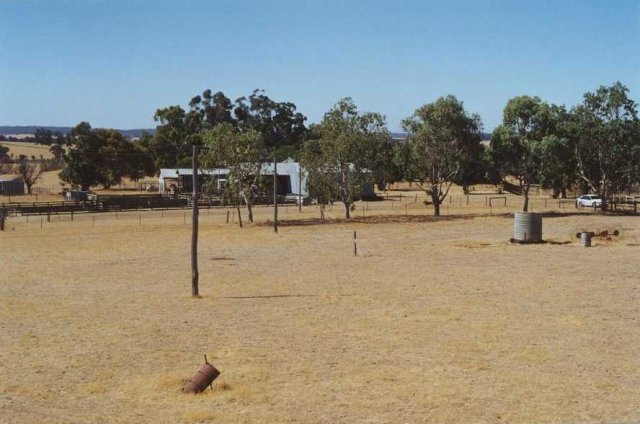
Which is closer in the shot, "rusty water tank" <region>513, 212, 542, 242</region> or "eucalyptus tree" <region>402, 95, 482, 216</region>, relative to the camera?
"rusty water tank" <region>513, 212, 542, 242</region>

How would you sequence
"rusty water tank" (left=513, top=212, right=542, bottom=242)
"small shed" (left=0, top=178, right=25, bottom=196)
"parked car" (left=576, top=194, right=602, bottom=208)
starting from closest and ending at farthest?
"rusty water tank" (left=513, top=212, right=542, bottom=242) → "parked car" (left=576, top=194, right=602, bottom=208) → "small shed" (left=0, top=178, right=25, bottom=196)

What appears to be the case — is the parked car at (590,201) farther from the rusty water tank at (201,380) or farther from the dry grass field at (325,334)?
the rusty water tank at (201,380)

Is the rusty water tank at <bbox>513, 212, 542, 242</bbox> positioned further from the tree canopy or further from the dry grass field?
the tree canopy

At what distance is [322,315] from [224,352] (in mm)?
4212

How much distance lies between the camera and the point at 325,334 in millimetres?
16359

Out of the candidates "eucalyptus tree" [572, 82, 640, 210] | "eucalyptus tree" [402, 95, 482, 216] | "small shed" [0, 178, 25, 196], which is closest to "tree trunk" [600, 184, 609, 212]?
"eucalyptus tree" [572, 82, 640, 210]

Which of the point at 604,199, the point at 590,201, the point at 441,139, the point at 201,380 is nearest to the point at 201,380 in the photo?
the point at 201,380

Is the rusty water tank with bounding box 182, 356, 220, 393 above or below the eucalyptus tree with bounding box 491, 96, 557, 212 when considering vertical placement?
below

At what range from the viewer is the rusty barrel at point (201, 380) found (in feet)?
39.6

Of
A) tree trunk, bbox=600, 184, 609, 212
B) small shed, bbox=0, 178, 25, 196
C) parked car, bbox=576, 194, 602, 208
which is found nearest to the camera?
tree trunk, bbox=600, 184, 609, 212

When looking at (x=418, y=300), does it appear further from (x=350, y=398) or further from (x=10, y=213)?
(x=10, y=213)

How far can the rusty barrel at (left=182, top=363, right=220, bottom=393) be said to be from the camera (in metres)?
12.1

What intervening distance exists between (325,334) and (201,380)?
4.72m

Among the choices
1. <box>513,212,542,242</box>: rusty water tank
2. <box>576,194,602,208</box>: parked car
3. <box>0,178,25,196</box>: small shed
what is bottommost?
<box>513,212,542,242</box>: rusty water tank
